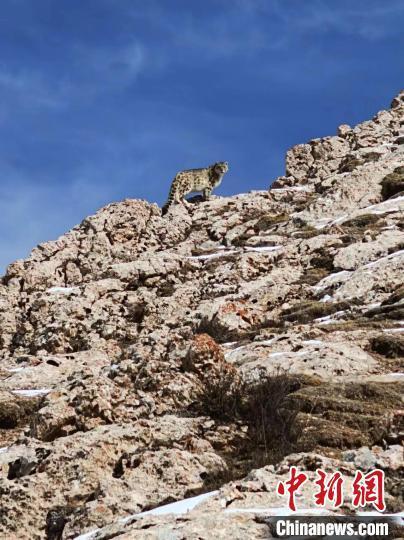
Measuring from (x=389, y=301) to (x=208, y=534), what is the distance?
13.1 m

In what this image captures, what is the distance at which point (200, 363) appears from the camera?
12.5 meters

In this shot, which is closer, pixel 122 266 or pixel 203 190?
pixel 122 266

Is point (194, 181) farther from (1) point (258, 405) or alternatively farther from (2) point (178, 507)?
(2) point (178, 507)

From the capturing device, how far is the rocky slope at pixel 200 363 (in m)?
8.59

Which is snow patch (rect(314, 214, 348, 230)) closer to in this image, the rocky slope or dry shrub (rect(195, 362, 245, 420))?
the rocky slope

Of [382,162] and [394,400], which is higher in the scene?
[382,162]

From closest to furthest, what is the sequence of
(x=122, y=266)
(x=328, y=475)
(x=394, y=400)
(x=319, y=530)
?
(x=319, y=530) → (x=328, y=475) → (x=394, y=400) → (x=122, y=266)

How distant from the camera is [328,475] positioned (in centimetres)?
755

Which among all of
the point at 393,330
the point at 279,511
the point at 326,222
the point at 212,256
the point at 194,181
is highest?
the point at 194,181

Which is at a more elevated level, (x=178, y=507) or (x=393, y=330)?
(x=393, y=330)

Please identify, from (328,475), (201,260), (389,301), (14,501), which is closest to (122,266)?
(201,260)

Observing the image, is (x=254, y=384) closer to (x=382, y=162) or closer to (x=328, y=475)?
(x=328, y=475)

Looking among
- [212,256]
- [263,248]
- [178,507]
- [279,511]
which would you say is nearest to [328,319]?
[263,248]

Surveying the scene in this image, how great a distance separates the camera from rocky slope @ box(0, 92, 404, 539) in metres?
8.59
